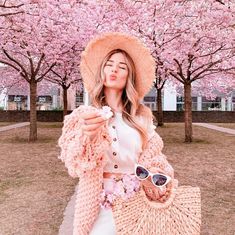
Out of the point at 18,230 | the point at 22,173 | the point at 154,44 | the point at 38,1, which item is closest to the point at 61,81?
the point at 154,44

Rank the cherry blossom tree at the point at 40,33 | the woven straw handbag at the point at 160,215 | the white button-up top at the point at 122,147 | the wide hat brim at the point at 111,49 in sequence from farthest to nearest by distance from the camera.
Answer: the cherry blossom tree at the point at 40,33
the wide hat brim at the point at 111,49
the white button-up top at the point at 122,147
the woven straw handbag at the point at 160,215

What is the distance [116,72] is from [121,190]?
68 cm

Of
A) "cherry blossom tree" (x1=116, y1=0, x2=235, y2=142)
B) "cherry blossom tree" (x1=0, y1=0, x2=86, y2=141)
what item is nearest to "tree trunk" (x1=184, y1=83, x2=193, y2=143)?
"cherry blossom tree" (x1=116, y1=0, x2=235, y2=142)

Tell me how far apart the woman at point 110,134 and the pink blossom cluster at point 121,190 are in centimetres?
2

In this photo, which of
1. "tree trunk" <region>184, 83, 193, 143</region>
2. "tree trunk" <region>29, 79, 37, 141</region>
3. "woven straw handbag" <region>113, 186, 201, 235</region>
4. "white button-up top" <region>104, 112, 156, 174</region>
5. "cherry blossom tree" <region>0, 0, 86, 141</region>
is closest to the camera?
"woven straw handbag" <region>113, 186, 201, 235</region>

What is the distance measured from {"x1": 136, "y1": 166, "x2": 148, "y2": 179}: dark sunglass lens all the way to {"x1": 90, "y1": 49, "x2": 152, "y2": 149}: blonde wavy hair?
39cm

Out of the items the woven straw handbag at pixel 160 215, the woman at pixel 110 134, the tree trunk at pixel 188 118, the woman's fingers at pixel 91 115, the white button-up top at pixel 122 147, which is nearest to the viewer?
the woman's fingers at pixel 91 115

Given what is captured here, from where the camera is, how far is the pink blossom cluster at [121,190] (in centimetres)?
257

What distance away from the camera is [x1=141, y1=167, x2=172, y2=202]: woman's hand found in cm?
253

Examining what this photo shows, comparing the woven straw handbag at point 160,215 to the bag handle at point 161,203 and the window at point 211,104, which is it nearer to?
the bag handle at point 161,203

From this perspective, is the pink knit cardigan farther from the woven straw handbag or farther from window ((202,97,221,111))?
window ((202,97,221,111))

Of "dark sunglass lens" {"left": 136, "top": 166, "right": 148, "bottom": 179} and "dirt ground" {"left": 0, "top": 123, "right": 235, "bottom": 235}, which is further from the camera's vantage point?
"dirt ground" {"left": 0, "top": 123, "right": 235, "bottom": 235}

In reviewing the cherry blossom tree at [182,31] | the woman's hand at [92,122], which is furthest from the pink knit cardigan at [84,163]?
the cherry blossom tree at [182,31]

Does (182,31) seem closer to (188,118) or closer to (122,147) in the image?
(188,118)
